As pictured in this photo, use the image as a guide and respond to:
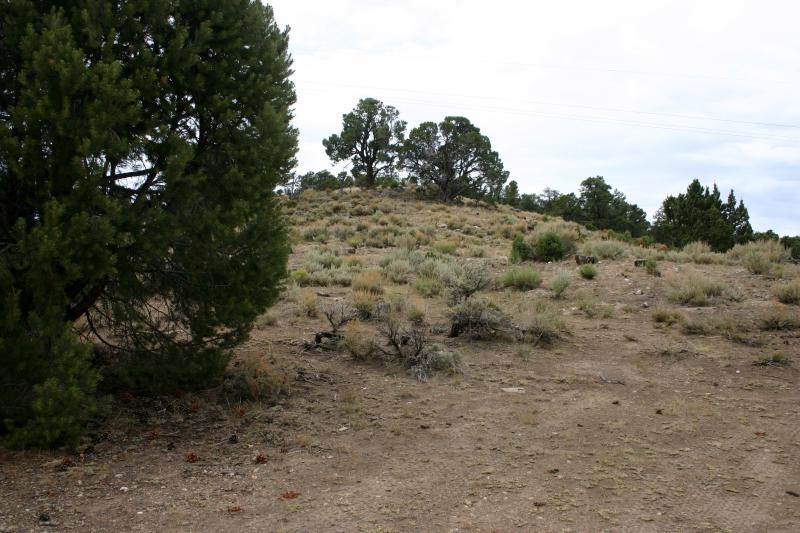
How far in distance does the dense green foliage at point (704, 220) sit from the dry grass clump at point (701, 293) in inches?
966

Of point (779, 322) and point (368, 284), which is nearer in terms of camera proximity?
point (779, 322)

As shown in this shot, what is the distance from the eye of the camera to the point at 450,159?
41.9m

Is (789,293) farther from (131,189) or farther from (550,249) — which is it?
(131,189)

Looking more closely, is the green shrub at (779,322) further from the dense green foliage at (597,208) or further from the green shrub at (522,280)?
the dense green foliage at (597,208)

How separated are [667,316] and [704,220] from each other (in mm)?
30190

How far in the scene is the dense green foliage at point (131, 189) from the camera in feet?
16.4

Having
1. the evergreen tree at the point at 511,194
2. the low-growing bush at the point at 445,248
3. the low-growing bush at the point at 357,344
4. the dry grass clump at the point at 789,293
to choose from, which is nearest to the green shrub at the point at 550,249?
the low-growing bush at the point at 445,248

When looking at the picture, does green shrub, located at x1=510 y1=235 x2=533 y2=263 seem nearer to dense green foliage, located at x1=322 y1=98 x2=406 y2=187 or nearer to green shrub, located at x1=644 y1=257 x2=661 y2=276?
green shrub, located at x1=644 y1=257 x2=661 y2=276

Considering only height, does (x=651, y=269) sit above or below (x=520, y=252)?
below

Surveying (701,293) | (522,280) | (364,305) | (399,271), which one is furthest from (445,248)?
(364,305)

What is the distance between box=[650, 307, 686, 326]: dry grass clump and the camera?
428 inches

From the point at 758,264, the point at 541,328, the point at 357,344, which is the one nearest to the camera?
the point at 357,344

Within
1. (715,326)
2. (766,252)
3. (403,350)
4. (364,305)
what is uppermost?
(766,252)

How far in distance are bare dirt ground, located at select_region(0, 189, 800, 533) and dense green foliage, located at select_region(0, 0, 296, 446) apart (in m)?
0.74
